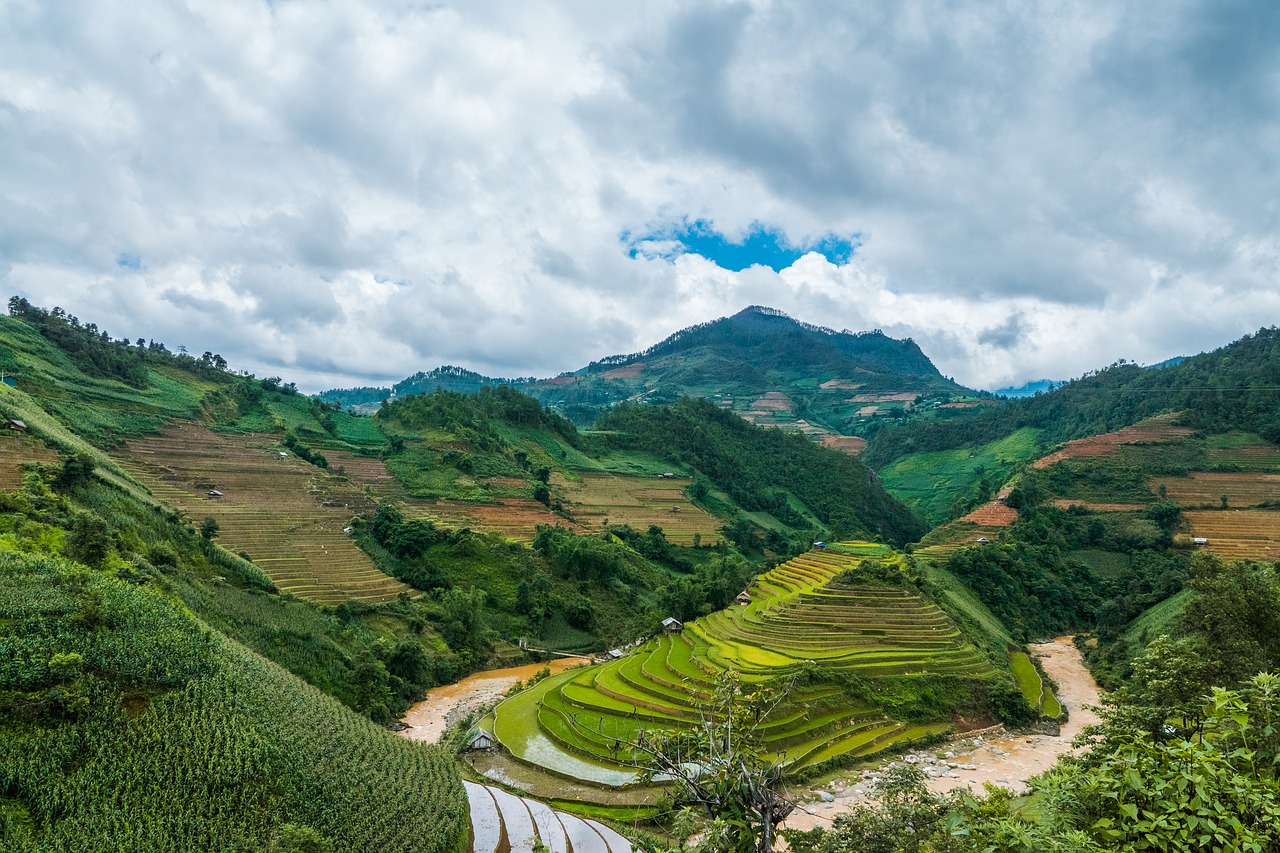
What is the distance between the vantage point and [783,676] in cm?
3053

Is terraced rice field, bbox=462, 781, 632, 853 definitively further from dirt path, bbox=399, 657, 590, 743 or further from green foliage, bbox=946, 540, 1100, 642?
green foliage, bbox=946, 540, 1100, 642

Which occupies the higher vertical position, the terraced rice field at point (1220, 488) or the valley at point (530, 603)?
the terraced rice field at point (1220, 488)

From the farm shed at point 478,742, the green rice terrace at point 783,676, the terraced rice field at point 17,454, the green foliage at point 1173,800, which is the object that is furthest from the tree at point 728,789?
the terraced rice field at point 17,454

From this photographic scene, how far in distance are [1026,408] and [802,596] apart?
103279 mm

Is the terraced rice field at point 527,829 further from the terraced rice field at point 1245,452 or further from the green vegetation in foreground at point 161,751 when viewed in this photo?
the terraced rice field at point 1245,452

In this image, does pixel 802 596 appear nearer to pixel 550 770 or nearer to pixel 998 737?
pixel 998 737

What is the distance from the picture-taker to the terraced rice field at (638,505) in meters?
73.7

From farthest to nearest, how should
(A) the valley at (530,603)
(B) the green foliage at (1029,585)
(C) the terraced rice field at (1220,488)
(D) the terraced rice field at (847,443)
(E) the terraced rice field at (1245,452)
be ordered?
(D) the terraced rice field at (847,443), (E) the terraced rice field at (1245,452), (C) the terraced rice field at (1220,488), (B) the green foliage at (1029,585), (A) the valley at (530,603)

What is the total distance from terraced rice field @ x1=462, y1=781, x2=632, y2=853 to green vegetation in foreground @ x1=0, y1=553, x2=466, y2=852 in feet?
4.25

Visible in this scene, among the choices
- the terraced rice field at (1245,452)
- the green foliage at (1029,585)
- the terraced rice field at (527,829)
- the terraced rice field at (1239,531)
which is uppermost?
the terraced rice field at (1245,452)

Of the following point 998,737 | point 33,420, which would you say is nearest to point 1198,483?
point 998,737

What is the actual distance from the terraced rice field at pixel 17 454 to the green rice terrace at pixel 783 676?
79.8 feet

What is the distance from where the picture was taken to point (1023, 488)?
67938 millimetres

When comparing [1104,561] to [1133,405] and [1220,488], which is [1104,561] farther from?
[1133,405]
